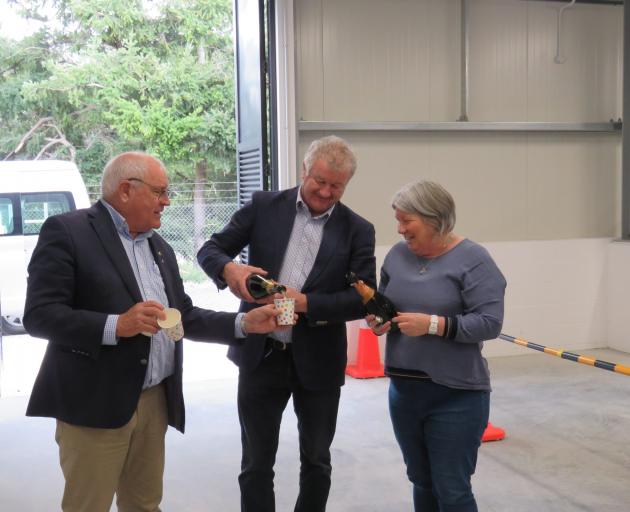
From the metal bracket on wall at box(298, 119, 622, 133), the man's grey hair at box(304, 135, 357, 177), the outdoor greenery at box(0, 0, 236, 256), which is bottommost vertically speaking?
the man's grey hair at box(304, 135, 357, 177)

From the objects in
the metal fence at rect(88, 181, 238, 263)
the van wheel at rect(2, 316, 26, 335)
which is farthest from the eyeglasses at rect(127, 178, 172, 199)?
the metal fence at rect(88, 181, 238, 263)

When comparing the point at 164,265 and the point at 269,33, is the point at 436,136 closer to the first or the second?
the point at 269,33

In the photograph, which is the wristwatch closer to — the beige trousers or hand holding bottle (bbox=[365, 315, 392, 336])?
hand holding bottle (bbox=[365, 315, 392, 336])

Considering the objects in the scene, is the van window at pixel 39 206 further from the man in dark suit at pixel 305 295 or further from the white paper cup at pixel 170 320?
the white paper cup at pixel 170 320

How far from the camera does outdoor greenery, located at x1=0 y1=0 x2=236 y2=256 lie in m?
9.70

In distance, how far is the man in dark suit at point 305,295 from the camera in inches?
95.3

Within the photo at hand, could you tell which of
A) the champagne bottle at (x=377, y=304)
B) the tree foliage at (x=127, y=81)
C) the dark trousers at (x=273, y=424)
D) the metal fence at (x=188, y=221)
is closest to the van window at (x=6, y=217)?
the metal fence at (x=188, y=221)

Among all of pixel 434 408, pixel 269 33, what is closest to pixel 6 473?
pixel 434 408

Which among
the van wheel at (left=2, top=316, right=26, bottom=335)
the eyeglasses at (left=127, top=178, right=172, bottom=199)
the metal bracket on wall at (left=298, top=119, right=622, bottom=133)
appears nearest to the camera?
the eyeglasses at (left=127, top=178, right=172, bottom=199)

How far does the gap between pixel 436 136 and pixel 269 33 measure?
64.3 inches

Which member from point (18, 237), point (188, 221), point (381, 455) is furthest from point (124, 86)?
point (381, 455)

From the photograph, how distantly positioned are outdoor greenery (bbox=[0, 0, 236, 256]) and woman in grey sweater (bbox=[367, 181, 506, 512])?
730cm

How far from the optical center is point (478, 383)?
229 cm

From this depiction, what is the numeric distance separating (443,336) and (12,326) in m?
6.10
